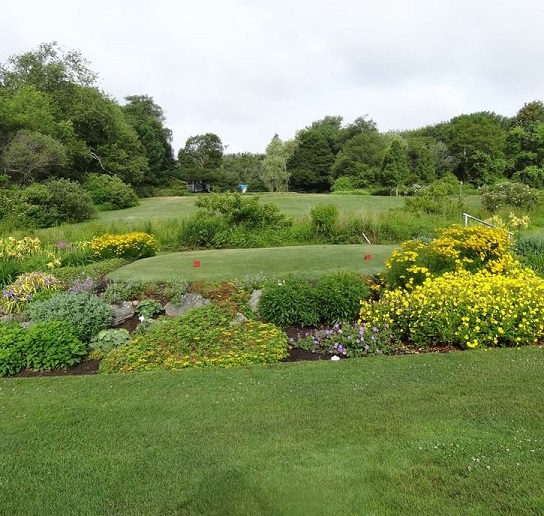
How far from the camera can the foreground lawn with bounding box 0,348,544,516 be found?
2580 mm

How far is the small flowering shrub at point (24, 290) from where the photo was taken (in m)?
7.30

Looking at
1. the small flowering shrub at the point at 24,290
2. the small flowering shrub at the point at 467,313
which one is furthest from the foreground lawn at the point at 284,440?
the small flowering shrub at the point at 24,290

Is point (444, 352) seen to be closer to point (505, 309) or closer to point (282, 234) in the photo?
point (505, 309)

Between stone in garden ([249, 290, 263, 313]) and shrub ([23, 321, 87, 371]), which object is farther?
stone in garden ([249, 290, 263, 313])

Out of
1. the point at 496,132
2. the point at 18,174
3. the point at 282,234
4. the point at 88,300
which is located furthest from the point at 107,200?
the point at 496,132

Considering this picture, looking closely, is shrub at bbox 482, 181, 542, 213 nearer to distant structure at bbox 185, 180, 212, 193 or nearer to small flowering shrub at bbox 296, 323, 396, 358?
small flowering shrub at bbox 296, 323, 396, 358

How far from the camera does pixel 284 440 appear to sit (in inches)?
130

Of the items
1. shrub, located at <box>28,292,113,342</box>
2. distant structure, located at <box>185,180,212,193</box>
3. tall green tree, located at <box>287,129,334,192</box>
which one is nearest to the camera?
shrub, located at <box>28,292,113,342</box>

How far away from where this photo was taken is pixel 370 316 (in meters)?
5.98

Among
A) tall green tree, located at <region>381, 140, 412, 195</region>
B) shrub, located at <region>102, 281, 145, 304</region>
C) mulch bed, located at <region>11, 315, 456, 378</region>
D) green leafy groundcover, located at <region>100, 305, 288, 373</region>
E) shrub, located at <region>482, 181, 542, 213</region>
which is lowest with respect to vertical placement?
mulch bed, located at <region>11, 315, 456, 378</region>

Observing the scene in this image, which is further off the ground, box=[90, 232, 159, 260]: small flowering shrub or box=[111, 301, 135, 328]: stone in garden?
box=[90, 232, 159, 260]: small flowering shrub

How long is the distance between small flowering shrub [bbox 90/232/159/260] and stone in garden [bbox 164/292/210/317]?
14.4 ft

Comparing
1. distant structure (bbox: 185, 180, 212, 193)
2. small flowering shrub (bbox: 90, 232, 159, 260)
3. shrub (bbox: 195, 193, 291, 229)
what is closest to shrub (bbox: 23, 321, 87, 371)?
small flowering shrub (bbox: 90, 232, 159, 260)

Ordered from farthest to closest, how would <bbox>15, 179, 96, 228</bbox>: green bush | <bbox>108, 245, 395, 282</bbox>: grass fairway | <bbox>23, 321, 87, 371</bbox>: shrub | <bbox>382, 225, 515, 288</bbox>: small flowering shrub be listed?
<bbox>15, 179, 96, 228</bbox>: green bush, <bbox>108, 245, 395, 282</bbox>: grass fairway, <bbox>382, 225, 515, 288</bbox>: small flowering shrub, <bbox>23, 321, 87, 371</bbox>: shrub
